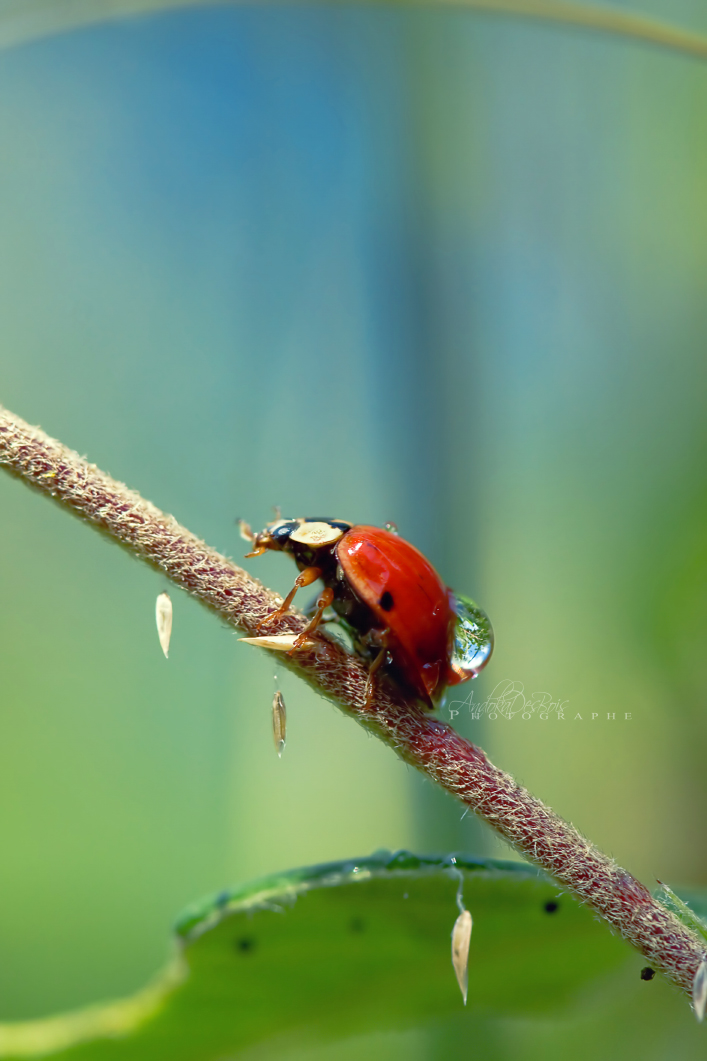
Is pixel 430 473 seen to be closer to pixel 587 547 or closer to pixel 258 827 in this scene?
pixel 587 547

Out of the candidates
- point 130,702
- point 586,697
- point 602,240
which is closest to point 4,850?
point 130,702

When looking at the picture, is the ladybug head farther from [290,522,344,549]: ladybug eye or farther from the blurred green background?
the blurred green background

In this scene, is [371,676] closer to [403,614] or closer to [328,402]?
[403,614]

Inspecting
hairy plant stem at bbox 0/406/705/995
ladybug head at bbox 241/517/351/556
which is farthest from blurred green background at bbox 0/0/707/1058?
hairy plant stem at bbox 0/406/705/995

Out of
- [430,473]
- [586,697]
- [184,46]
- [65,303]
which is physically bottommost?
[586,697]

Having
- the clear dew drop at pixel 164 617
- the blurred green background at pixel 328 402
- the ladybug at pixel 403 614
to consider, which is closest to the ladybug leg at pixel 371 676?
the ladybug at pixel 403 614

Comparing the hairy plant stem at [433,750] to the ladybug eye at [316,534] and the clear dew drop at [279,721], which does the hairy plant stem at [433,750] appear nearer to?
the clear dew drop at [279,721]

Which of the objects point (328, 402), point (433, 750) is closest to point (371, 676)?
point (433, 750)
